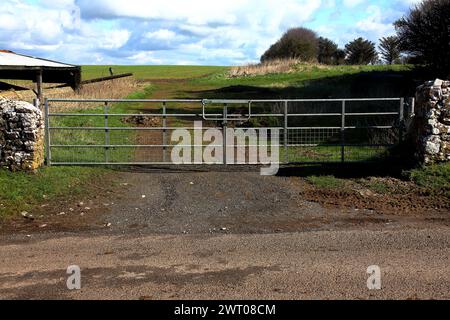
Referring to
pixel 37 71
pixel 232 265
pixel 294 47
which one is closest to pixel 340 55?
pixel 294 47

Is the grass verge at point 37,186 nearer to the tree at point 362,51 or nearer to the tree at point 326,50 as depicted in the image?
the tree at point 362,51

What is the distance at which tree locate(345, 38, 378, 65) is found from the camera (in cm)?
6719

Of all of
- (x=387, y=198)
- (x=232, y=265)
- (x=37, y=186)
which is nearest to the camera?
(x=232, y=265)

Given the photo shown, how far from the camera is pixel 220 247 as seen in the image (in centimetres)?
706

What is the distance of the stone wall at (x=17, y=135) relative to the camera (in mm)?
10500

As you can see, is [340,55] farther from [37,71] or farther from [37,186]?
[37,186]

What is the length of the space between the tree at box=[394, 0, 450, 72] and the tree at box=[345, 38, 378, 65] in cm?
4017

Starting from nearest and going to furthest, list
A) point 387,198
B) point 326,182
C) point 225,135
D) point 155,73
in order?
point 387,198 → point 326,182 → point 225,135 → point 155,73

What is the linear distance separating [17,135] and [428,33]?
2181 cm

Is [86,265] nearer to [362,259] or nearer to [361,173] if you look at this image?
[362,259]

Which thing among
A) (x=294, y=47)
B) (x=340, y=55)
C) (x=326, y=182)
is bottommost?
(x=326, y=182)

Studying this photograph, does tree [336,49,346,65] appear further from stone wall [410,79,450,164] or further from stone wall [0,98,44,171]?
stone wall [0,98,44,171]

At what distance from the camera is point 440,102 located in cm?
1077

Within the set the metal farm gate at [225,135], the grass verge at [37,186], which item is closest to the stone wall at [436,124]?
the metal farm gate at [225,135]
